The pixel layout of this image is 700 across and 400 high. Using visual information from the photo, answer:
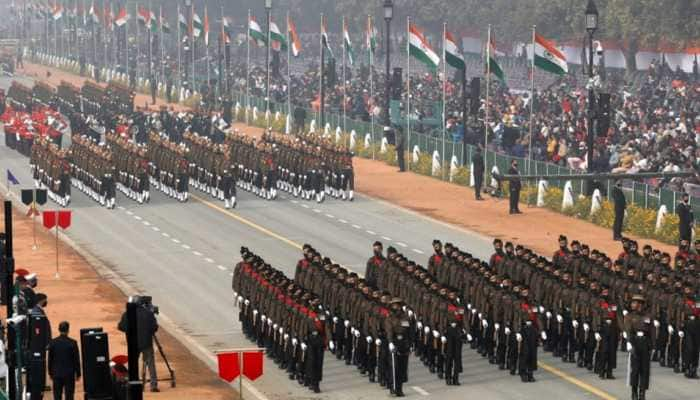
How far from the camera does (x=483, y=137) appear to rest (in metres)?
75.1

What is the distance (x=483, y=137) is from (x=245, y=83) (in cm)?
3815

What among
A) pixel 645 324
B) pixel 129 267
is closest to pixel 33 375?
pixel 645 324

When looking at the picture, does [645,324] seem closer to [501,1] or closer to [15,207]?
[15,207]

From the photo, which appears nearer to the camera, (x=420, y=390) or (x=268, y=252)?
(x=420, y=390)

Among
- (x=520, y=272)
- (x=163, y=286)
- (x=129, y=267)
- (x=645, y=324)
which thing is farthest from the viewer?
(x=129, y=267)

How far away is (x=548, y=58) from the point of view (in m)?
64.4

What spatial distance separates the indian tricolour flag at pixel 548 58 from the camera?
6406 centimetres

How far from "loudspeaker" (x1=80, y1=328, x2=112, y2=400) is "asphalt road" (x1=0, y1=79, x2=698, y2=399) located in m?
7.21

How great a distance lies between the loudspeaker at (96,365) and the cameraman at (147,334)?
528cm

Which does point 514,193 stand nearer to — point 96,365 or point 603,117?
point 603,117

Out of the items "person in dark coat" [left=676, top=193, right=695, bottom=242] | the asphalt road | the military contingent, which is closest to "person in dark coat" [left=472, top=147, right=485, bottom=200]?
the asphalt road

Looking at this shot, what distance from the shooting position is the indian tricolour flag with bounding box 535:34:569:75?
64.1 metres

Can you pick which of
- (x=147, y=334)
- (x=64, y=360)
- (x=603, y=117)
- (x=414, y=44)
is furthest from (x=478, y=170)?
(x=64, y=360)

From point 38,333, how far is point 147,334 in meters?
2.28
